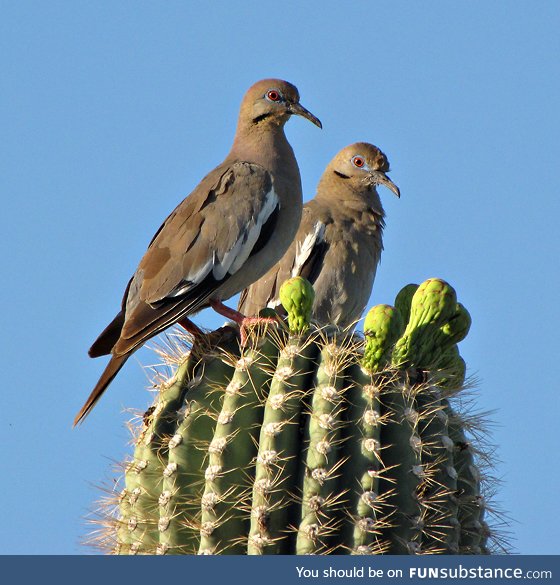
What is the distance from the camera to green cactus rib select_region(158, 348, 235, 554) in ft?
13.9

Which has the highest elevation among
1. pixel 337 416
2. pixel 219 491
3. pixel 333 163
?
pixel 333 163

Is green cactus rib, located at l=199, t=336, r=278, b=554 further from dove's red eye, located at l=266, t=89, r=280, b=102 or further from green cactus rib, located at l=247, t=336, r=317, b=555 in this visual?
dove's red eye, located at l=266, t=89, r=280, b=102

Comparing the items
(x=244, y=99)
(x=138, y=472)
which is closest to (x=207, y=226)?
(x=244, y=99)

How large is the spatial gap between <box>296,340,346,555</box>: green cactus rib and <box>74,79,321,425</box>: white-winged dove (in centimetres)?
104

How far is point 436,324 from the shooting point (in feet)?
15.2

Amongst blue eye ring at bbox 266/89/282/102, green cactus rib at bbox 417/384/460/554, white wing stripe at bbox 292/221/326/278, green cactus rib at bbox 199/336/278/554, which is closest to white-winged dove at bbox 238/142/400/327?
white wing stripe at bbox 292/221/326/278

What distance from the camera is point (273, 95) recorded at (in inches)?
291

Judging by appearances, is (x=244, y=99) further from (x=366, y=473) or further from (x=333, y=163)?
(x=366, y=473)

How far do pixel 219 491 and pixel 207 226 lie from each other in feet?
7.81

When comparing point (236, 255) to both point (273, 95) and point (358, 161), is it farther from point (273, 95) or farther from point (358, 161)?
point (358, 161)

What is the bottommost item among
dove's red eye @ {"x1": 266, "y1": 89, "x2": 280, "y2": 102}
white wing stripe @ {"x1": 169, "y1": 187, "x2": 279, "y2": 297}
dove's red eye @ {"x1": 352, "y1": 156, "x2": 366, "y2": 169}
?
white wing stripe @ {"x1": 169, "y1": 187, "x2": 279, "y2": 297}

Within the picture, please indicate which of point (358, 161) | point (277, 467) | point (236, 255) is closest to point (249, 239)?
point (236, 255)
